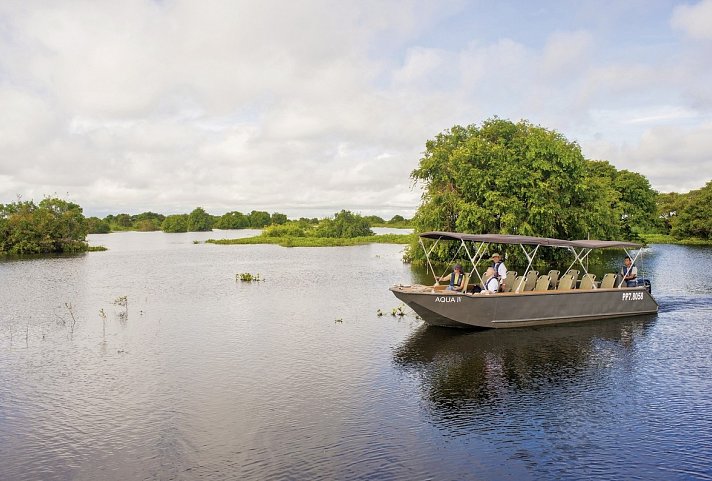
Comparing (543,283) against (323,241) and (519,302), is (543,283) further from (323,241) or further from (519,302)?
(323,241)

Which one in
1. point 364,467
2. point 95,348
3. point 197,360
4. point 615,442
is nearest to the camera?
point 364,467

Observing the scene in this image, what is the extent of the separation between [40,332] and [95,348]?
4815mm

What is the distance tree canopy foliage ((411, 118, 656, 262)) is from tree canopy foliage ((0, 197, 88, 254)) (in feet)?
191

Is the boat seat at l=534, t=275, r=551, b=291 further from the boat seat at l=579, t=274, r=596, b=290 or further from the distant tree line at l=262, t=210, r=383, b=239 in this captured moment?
the distant tree line at l=262, t=210, r=383, b=239

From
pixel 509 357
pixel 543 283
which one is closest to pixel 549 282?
pixel 543 283

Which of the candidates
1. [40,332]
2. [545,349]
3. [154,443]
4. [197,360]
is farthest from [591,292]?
[40,332]

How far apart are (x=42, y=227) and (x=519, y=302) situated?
78421 millimetres

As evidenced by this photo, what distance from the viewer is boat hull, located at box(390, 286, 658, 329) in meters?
23.1

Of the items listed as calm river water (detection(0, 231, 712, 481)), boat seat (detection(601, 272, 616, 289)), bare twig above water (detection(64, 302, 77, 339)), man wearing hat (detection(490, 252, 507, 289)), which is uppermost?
man wearing hat (detection(490, 252, 507, 289))

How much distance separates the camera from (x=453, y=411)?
48.0ft

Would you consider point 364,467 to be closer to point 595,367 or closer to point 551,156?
point 595,367

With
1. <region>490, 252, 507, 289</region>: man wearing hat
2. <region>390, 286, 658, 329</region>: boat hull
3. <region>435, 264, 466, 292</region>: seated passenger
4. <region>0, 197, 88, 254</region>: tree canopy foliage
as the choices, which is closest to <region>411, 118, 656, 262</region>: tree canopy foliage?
<region>390, 286, 658, 329</region>: boat hull

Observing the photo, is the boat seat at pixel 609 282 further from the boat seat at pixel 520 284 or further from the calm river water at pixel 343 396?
the boat seat at pixel 520 284

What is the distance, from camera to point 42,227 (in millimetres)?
81562
